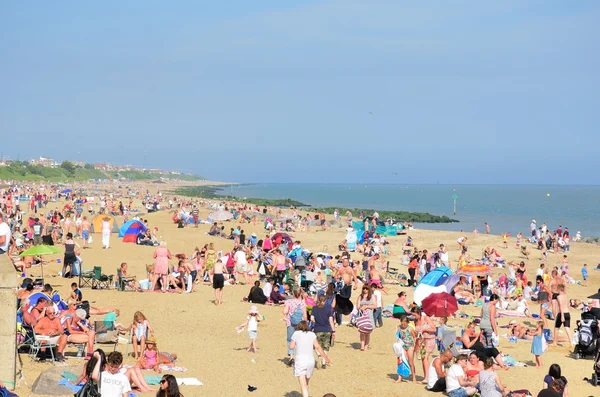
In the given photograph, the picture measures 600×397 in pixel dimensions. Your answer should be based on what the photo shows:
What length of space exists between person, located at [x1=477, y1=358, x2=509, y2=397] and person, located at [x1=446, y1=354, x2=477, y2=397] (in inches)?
12.8

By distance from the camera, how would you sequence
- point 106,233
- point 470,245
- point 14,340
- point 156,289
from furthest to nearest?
point 470,245, point 106,233, point 156,289, point 14,340

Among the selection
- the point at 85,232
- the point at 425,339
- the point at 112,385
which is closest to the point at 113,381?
the point at 112,385

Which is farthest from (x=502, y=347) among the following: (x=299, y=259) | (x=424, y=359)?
(x=299, y=259)

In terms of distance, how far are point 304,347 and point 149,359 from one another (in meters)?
2.80

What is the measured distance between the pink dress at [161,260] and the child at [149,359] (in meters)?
6.64

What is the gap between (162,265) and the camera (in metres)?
16.7

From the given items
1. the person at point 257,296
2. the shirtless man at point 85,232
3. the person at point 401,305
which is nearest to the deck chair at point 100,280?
the person at point 257,296

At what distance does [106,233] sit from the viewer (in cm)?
2470

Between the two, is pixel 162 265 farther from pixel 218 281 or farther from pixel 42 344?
pixel 42 344

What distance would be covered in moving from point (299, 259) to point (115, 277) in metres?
5.44

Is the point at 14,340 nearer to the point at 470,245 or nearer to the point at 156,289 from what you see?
the point at 156,289

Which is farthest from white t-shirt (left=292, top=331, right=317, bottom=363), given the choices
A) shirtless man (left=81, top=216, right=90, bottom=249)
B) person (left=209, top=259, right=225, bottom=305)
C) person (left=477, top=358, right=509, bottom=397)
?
shirtless man (left=81, top=216, right=90, bottom=249)

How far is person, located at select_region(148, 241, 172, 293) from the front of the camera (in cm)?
1650

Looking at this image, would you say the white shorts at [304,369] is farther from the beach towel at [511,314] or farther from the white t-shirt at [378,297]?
the beach towel at [511,314]
